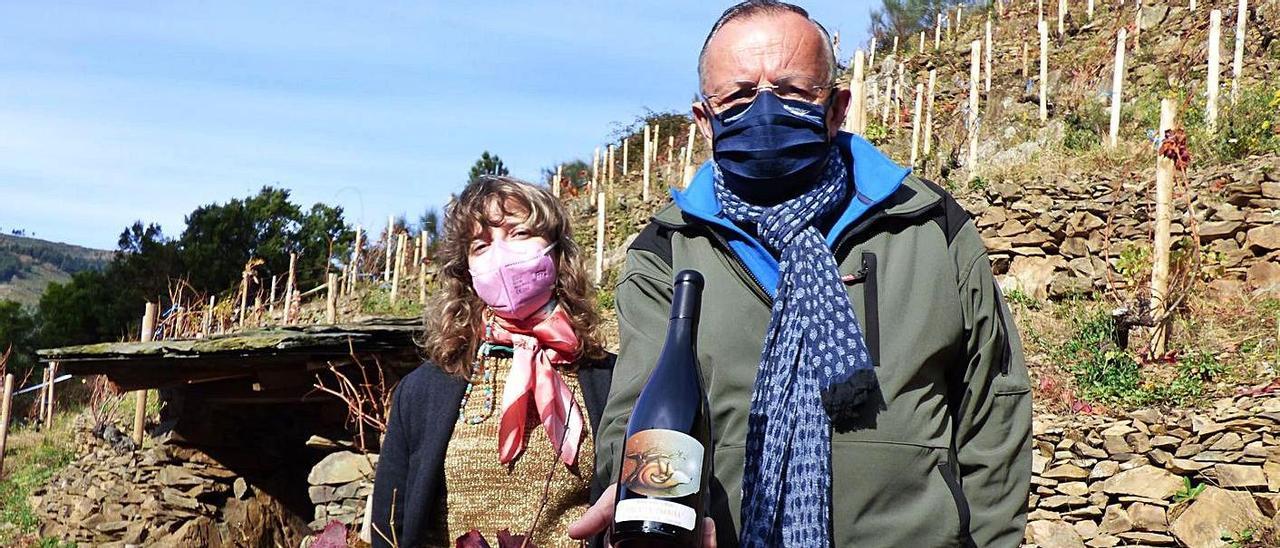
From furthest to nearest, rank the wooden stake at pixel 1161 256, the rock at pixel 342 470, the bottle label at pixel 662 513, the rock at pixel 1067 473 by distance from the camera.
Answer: the wooden stake at pixel 1161 256 → the rock at pixel 342 470 → the rock at pixel 1067 473 → the bottle label at pixel 662 513

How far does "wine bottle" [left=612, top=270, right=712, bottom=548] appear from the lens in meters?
1.62

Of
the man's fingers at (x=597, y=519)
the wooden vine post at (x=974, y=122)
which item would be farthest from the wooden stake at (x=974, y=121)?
the man's fingers at (x=597, y=519)

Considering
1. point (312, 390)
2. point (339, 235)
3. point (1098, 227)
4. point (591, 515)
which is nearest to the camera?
point (591, 515)

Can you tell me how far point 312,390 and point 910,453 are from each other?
6650 millimetres

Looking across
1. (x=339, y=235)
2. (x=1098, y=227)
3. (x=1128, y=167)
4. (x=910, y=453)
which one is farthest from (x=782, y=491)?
(x=339, y=235)

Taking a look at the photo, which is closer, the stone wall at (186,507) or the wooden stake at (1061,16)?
the stone wall at (186,507)

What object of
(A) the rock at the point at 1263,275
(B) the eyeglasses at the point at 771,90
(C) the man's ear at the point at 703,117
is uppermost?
(A) the rock at the point at 1263,275

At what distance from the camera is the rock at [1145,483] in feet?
24.5

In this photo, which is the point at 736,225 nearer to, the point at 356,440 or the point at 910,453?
the point at 910,453

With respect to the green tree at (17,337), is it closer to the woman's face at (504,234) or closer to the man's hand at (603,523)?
the woman's face at (504,234)

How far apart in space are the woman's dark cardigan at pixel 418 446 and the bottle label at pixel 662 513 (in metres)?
1.70

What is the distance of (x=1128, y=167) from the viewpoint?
11602 mm

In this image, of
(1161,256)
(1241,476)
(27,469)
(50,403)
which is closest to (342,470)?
(1241,476)

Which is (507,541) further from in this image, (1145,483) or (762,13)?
(1145,483)
